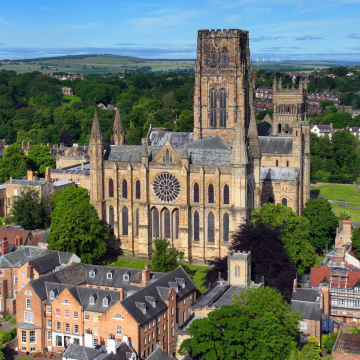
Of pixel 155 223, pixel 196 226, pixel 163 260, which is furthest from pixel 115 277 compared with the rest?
pixel 155 223

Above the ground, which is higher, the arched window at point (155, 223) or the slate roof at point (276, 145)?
the slate roof at point (276, 145)

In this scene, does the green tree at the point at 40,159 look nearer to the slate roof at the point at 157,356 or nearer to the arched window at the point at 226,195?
the arched window at the point at 226,195

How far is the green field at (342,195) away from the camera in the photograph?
100 meters

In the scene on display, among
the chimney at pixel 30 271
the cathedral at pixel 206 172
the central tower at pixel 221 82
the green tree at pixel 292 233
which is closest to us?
the chimney at pixel 30 271

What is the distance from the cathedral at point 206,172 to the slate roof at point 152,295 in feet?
43.9

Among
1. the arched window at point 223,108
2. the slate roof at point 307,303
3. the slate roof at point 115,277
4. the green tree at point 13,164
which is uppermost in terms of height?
the arched window at point 223,108

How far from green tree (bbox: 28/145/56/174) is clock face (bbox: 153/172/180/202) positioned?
150ft

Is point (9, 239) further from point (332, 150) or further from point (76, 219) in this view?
point (332, 150)

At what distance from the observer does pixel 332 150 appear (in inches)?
5625

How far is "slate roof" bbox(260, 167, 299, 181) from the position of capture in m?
84.8

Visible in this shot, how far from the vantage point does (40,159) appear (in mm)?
116562

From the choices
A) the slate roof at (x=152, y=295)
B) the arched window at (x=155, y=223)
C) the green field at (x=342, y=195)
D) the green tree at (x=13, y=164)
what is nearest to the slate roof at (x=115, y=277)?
the slate roof at (x=152, y=295)

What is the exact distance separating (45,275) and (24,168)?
53311 mm

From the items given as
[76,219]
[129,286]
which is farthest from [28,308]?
[76,219]
